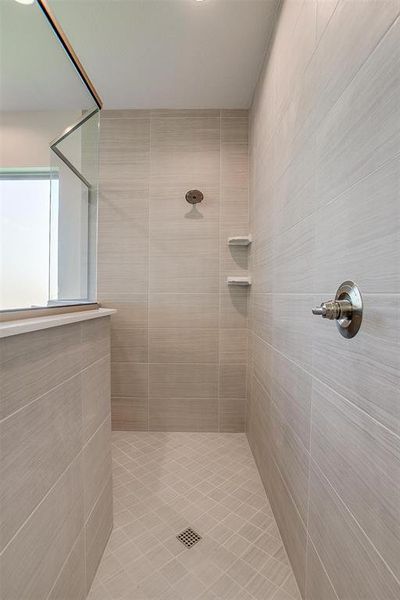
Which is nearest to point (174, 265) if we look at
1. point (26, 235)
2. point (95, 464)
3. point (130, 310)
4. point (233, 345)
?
point (130, 310)

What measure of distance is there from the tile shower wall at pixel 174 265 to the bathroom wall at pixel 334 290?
2.64 feet

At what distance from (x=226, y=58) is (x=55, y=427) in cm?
215

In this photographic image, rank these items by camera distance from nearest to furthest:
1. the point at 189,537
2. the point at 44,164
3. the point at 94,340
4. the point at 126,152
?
the point at 94,340 < the point at 189,537 < the point at 44,164 < the point at 126,152

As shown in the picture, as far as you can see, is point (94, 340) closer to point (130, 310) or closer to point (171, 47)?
point (130, 310)

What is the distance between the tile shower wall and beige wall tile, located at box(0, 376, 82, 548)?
1324 mm

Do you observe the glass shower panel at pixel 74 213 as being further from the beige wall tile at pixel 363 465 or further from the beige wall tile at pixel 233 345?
the beige wall tile at pixel 233 345

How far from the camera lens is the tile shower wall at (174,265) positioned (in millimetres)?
2195

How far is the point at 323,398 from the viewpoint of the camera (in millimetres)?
839

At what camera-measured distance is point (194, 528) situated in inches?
52.0

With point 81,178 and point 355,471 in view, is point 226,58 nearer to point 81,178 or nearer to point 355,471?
point 81,178

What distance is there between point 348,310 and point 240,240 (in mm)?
1520

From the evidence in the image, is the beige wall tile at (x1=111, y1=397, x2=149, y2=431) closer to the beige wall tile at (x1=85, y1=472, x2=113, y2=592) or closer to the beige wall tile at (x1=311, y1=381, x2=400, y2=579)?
the beige wall tile at (x1=85, y1=472, x2=113, y2=592)

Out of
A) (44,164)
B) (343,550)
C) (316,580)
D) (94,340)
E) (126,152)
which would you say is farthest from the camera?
(126,152)

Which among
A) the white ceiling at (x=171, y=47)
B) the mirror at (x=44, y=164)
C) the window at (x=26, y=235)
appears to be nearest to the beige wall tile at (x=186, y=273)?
the mirror at (x=44, y=164)
